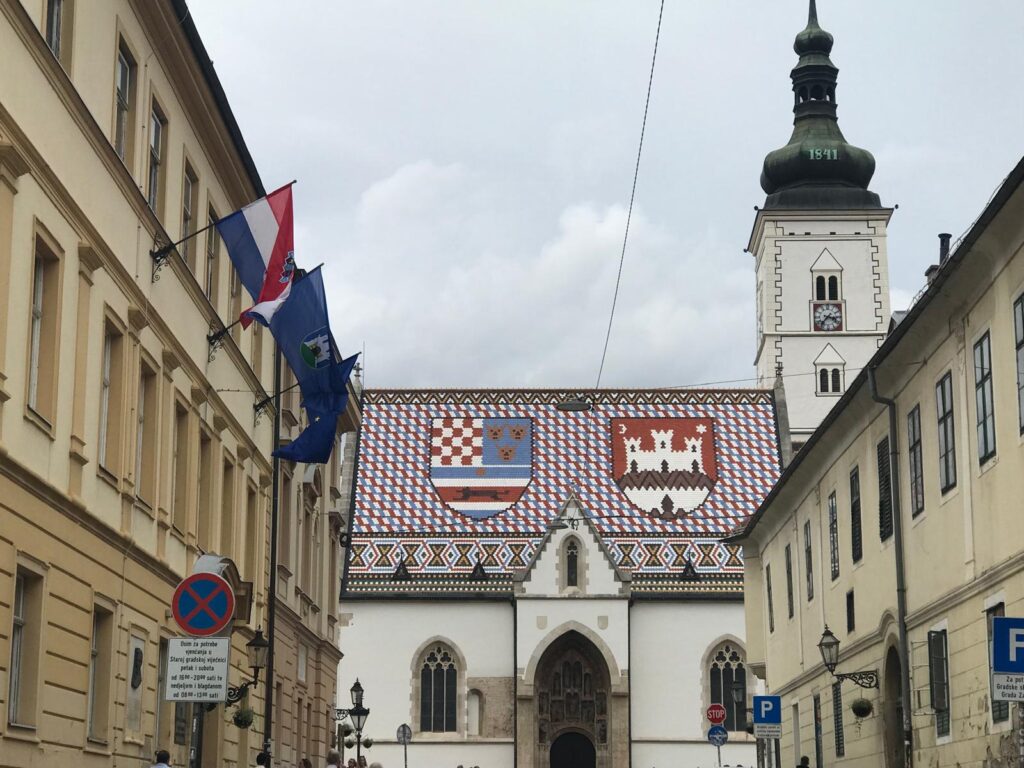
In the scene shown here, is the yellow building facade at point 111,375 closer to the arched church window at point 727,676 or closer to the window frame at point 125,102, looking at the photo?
the window frame at point 125,102

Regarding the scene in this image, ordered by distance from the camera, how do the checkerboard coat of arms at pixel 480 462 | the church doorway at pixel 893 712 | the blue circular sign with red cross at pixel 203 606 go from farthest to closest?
the checkerboard coat of arms at pixel 480 462 < the church doorway at pixel 893 712 < the blue circular sign with red cross at pixel 203 606

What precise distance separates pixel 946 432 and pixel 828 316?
50.2 m

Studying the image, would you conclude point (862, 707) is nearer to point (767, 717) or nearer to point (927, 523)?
point (767, 717)

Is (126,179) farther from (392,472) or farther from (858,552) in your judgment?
(392,472)

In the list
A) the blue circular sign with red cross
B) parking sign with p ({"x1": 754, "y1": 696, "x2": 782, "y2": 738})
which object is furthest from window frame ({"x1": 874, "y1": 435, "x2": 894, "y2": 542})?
the blue circular sign with red cross

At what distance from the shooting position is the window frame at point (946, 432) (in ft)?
64.8

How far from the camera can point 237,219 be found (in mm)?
18344

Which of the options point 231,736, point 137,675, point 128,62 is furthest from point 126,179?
point 231,736

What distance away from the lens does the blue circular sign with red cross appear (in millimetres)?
12828

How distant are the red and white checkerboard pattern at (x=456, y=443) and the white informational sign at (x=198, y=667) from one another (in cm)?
4766

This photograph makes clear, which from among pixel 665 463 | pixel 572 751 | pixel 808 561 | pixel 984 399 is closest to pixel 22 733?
pixel 984 399

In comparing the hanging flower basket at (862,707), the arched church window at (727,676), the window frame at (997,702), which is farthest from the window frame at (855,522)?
the arched church window at (727,676)

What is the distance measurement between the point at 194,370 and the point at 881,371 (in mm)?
8755

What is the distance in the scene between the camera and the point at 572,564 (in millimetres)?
56188
